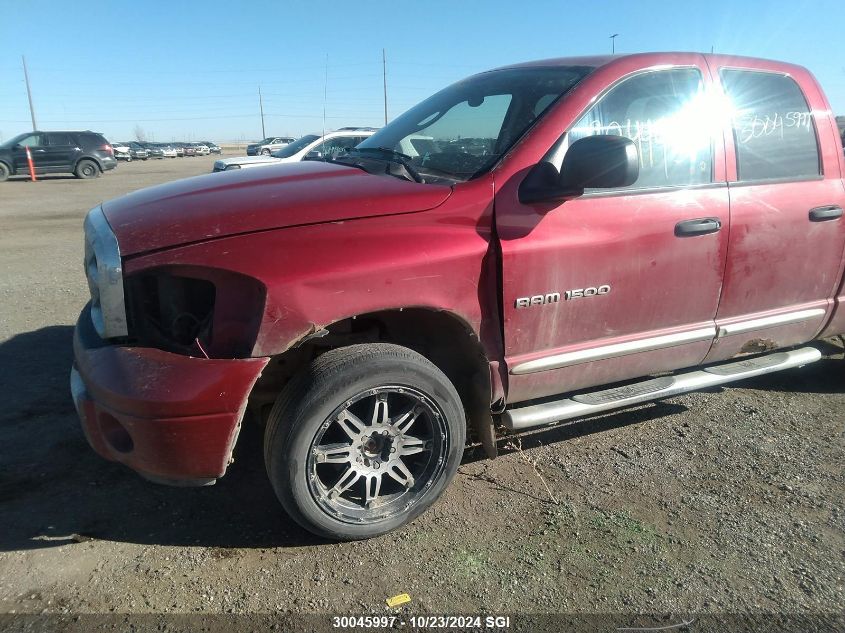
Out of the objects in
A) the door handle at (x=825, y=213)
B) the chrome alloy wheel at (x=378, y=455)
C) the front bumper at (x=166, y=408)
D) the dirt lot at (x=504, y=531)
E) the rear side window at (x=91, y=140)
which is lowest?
the dirt lot at (x=504, y=531)

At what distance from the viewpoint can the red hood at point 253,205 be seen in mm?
2350

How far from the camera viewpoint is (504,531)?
2703 mm

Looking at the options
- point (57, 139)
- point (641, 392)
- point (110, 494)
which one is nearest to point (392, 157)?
point (641, 392)

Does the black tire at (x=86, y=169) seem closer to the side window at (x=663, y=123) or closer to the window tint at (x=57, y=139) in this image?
the window tint at (x=57, y=139)

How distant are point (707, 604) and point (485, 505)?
0.98 meters

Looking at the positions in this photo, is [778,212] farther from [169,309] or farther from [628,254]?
[169,309]

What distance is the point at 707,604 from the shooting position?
2287mm

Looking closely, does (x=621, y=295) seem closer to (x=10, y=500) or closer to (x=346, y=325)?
(x=346, y=325)

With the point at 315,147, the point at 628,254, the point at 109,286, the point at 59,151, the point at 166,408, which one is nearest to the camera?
the point at 166,408

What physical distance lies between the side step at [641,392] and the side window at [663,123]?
1002 millimetres

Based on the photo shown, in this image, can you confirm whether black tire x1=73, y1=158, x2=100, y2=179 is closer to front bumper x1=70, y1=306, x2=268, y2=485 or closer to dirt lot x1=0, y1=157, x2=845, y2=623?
dirt lot x1=0, y1=157, x2=845, y2=623

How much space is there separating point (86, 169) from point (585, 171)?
26517 mm

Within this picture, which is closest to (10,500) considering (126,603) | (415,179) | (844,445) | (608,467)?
(126,603)

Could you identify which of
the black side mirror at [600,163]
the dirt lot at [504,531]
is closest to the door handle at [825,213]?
the dirt lot at [504,531]
